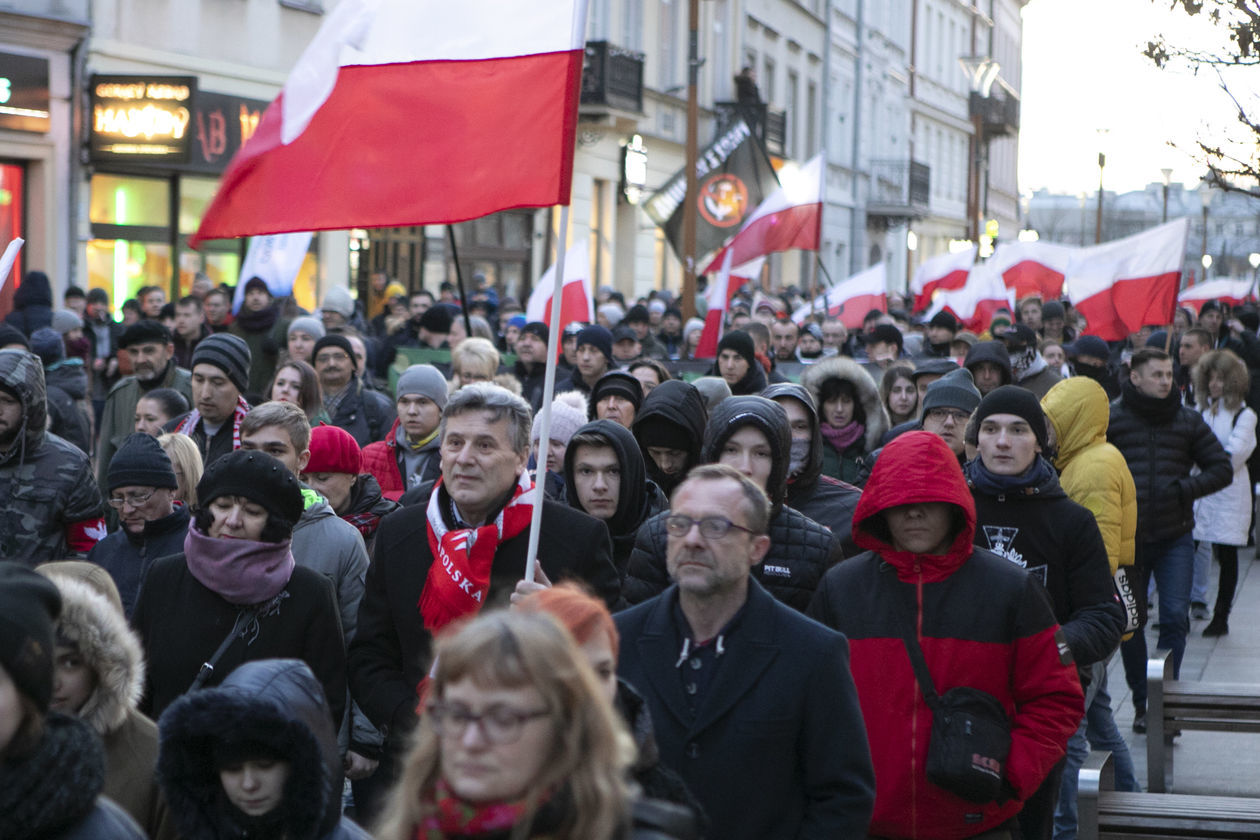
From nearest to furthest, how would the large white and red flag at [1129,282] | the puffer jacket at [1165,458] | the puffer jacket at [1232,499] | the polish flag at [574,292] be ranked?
the puffer jacket at [1165,458]
the puffer jacket at [1232,499]
the polish flag at [574,292]
the large white and red flag at [1129,282]

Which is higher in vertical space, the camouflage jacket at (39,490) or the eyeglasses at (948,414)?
the eyeglasses at (948,414)

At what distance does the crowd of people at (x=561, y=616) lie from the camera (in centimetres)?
278

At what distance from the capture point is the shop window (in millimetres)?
19373

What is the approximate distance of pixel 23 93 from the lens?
709 inches

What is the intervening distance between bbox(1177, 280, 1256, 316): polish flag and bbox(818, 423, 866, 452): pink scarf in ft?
59.7

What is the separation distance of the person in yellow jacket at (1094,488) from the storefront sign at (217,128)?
48.0 ft

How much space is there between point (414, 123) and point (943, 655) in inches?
92.7

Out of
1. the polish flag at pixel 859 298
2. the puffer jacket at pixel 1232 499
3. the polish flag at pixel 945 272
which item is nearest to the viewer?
the puffer jacket at pixel 1232 499

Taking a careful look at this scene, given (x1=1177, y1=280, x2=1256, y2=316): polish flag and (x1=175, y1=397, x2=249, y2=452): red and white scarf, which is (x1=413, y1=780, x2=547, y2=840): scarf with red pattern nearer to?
(x1=175, y1=397, x2=249, y2=452): red and white scarf

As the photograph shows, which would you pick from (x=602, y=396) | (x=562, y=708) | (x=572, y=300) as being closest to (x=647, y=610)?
(x=562, y=708)

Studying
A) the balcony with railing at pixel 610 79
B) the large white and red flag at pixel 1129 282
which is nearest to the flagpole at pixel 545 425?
the large white and red flag at pixel 1129 282

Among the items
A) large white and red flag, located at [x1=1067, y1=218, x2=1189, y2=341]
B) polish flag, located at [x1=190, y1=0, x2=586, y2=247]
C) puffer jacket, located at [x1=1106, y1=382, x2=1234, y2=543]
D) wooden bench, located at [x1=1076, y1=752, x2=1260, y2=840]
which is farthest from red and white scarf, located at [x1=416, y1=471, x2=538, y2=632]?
large white and red flag, located at [x1=1067, y1=218, x2=1189, y2=341]

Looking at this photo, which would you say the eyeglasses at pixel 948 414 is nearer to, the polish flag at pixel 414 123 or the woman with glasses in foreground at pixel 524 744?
the polish flag at pixel 414 123

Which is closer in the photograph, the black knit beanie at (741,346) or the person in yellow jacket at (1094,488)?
the person in yellow jacket at (1094,488)
